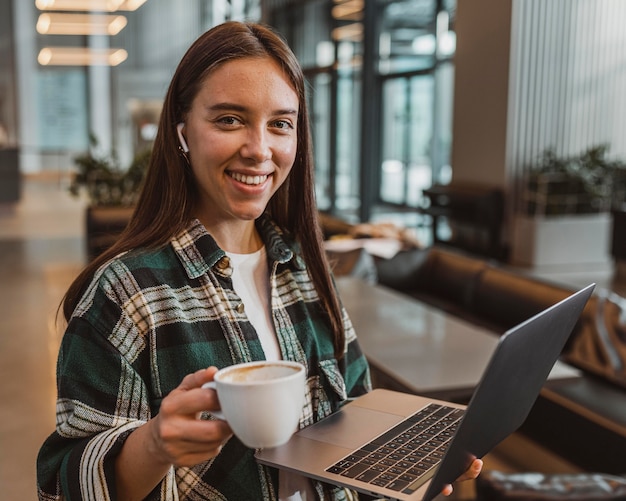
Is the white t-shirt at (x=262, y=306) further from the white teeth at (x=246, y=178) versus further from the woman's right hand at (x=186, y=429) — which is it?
the woman's right hand at (x=186, y=429)

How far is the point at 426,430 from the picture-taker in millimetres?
1188

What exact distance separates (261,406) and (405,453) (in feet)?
1.21

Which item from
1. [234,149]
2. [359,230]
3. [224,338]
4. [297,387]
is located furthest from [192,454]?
[359,230]

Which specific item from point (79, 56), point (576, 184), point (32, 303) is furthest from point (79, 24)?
point (576, 184)

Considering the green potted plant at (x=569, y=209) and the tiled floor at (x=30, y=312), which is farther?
the green potted plant at (x=569, y=209)

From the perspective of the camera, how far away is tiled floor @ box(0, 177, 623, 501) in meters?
2.28

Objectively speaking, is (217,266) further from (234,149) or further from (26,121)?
(26,121)

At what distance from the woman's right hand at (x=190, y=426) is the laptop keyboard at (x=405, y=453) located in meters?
0.23

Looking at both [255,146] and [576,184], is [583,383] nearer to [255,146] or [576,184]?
[255,146]

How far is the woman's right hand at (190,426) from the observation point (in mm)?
875

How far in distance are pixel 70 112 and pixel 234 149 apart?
933 centimetres

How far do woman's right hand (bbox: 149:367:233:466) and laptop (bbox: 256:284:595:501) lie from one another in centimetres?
21

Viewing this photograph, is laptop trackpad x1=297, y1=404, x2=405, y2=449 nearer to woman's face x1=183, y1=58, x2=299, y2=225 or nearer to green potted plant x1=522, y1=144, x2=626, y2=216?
woman's face x1=183, y1=58, x2=299, y2=225

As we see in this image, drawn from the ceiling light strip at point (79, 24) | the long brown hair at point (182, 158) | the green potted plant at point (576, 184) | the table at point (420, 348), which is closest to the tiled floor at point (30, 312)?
the long brown hair at point (182, 158)
